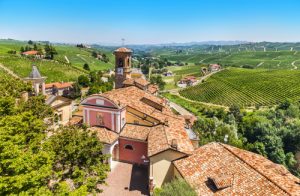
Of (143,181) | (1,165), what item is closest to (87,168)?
(1,165)

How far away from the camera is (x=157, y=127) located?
3173cm

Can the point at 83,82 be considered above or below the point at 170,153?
above

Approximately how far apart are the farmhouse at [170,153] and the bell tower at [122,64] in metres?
8.23

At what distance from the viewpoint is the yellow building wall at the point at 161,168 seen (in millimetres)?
26078

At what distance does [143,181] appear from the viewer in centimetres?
2805

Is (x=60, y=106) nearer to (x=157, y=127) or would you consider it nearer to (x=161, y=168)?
(x=157, y=127)

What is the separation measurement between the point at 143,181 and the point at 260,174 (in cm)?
1292

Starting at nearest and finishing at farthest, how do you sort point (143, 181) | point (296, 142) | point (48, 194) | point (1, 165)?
point (48, 194)
point (1, 165)
point (143, 181)
point (296, 142)

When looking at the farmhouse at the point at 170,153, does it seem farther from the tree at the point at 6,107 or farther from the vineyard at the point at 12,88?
the tree at the point at 6,107

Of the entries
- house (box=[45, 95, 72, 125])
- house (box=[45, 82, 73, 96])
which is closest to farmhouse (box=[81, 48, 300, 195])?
house (box=[45, 95, 72, 125])

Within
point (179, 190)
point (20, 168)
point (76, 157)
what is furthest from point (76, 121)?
point (20, 168)

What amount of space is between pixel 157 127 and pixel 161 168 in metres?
6.65

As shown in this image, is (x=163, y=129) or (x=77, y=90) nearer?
(x=163, y=129)

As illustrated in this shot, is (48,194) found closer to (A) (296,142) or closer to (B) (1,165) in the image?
(B) (1,165)
